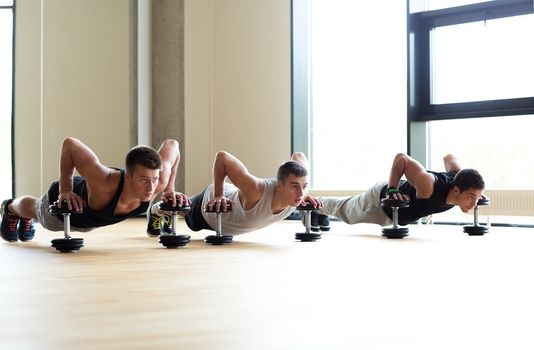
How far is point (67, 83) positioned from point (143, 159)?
182 inches

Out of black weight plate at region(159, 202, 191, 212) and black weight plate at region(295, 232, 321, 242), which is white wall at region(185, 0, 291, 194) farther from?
black weight plate at region(159, 202, 191, 212)

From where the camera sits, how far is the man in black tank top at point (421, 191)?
173 inches

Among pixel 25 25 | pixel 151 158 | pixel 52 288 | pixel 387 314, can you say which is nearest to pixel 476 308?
pixel 387 314

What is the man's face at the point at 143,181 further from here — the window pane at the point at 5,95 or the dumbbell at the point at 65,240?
the window pane at the point at 5,95

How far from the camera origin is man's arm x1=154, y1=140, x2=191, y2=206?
3.68 m

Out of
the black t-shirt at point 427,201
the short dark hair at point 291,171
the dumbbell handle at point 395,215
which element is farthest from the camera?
the dumbbell handle at point 395,215

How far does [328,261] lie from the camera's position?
9.82 ft

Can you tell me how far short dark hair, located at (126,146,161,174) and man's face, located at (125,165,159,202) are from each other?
0.7 inches

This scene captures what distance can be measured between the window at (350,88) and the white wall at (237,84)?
22 centimetres

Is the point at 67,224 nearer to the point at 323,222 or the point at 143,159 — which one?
the point at 143,159

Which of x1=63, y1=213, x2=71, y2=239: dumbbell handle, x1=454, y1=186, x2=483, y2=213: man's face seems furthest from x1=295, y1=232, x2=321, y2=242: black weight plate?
x1=63, y1=213, x2=71, y2=239: dumbbell handle

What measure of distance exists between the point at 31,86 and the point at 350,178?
362 cm

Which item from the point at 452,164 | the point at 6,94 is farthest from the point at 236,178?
the point at 6,94

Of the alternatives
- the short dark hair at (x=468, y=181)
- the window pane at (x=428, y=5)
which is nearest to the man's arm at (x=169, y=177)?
the short dark hair at (x=468, y=181)
